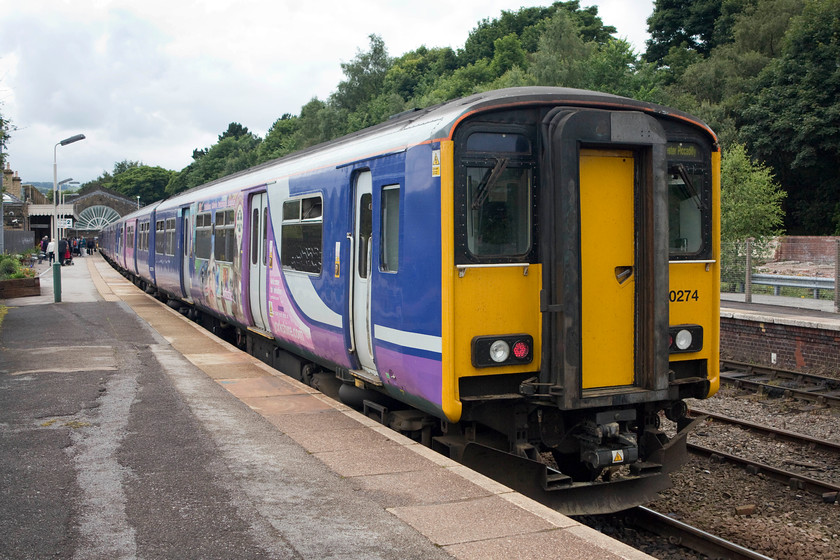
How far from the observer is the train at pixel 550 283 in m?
5.73

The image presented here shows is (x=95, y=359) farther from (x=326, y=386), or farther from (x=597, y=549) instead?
(x=597, y=549)

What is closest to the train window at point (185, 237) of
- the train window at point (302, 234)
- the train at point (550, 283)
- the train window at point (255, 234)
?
the train window at point (255, 234)

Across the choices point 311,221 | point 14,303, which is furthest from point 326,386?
point 14,303

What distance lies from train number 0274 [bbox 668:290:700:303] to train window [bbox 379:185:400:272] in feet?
7.43

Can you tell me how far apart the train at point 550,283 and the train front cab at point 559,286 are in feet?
0.04

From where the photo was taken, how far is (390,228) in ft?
22.2

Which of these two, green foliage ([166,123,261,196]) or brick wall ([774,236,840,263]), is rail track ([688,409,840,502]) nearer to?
brick wall ([774,236,840,263])

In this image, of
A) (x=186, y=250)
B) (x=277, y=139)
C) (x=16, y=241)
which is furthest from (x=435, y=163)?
(x=277, y=139)

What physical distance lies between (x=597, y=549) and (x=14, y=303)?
1928 centimetres

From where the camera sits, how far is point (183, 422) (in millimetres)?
7500

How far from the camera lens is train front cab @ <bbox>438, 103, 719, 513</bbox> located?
570cm

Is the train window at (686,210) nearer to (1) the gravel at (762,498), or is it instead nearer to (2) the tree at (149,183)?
(1) the gravel at (762,498)

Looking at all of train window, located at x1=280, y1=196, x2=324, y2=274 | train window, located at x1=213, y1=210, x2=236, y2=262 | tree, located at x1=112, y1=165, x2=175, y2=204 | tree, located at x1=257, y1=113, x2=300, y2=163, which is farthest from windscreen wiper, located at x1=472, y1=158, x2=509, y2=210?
tree, located at x1=112, y1=165, x2=175, y2=204

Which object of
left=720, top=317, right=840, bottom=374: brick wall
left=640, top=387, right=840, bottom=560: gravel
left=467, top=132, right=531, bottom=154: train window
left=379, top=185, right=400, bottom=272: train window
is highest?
left=467, top=132, right=531, bottom=154: train window
